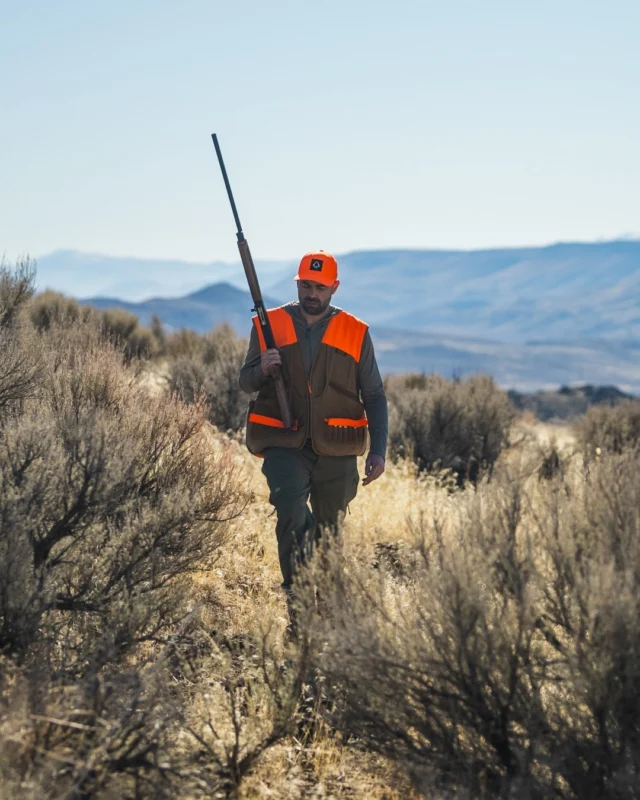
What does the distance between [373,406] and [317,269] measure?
0.86 meters

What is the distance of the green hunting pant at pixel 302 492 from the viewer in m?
5.13

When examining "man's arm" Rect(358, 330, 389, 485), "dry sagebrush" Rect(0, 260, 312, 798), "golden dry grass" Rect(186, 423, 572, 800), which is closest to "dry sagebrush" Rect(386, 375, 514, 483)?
"golden dry grass" Rect(186, 423, 572, 800)

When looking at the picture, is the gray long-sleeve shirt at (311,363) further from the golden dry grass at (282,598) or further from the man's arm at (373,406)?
the golden dry grass at (282,598)

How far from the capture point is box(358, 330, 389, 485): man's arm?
5.38 metres

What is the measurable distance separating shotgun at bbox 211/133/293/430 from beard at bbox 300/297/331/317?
222mm

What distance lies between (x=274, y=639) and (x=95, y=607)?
43.6 inches

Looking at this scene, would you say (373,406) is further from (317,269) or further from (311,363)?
(317,269)

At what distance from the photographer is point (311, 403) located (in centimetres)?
525

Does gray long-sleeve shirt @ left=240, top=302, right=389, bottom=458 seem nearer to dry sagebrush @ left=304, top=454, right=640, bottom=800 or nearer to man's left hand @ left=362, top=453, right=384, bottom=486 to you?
man's left hand @ left=362, top=453, right=384, bottom=486

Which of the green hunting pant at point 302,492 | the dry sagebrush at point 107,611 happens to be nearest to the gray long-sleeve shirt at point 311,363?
the green hunting pant at point 302,492

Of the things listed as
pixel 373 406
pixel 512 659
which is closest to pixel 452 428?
pixel 373 406

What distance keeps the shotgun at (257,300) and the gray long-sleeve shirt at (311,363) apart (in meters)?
0.11

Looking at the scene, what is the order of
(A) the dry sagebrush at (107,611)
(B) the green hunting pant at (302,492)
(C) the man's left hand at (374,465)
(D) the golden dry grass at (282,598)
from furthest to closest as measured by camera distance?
(C) the man's left hand at (374,465), (B) the green hunting pant at (302,492), (D) the golden dry grass at (282,598), (A) the dry sagebrush at (107,611)

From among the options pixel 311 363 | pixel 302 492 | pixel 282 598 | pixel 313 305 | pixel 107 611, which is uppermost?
pixel 313 305
